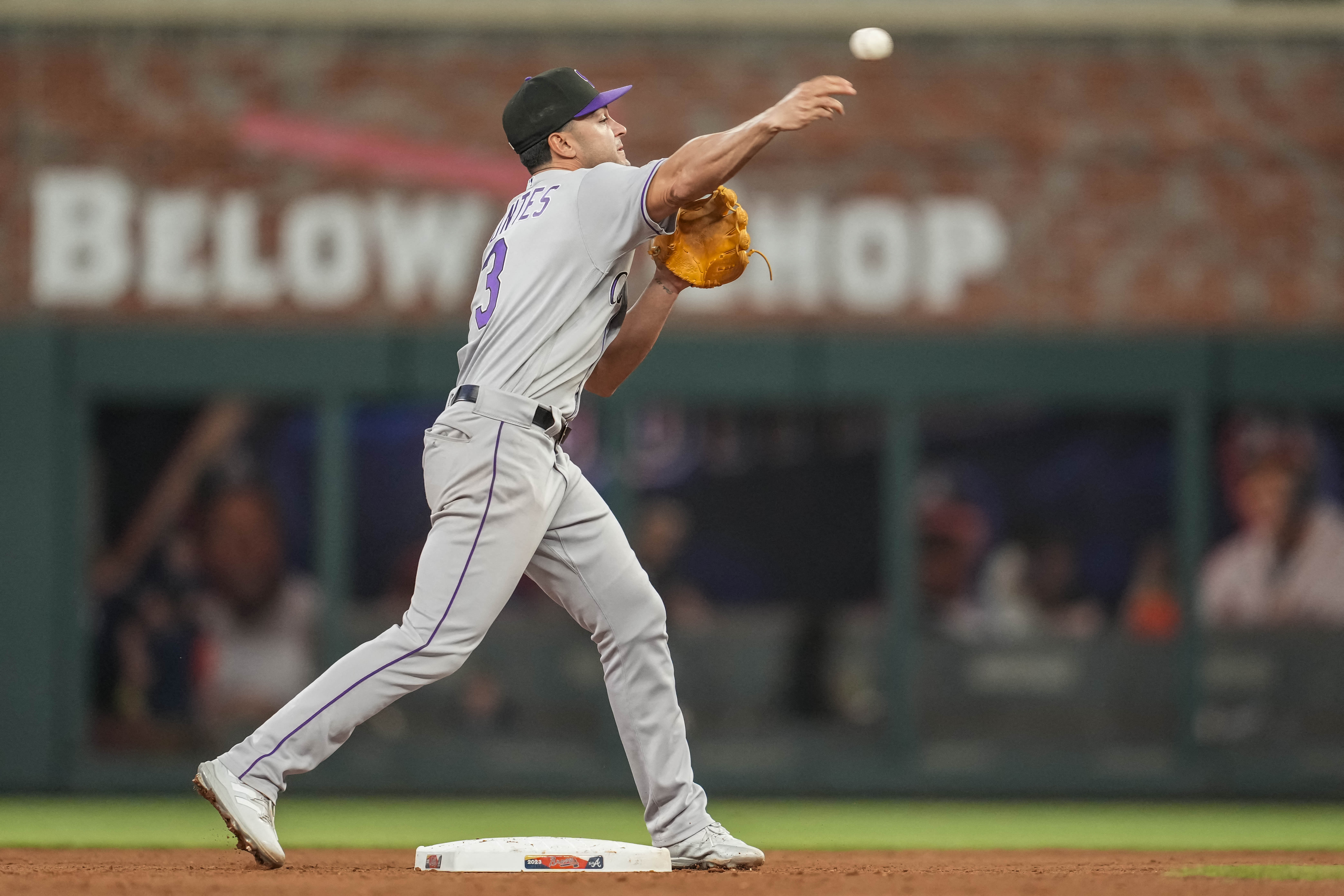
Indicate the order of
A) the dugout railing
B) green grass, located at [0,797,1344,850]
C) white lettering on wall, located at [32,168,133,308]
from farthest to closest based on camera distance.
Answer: white lettering on wall, located at [32,168,133,308] → the dugout railing → green grass, located at [0,797,1344,850]

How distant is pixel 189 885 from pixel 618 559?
4.79ft

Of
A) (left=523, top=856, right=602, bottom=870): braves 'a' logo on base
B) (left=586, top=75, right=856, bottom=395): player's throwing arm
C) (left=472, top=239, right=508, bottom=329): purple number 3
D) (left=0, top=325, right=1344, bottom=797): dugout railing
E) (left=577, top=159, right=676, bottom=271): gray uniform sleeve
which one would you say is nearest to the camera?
(left=586, top=75, right=856, bottom=395): player's throwing arm

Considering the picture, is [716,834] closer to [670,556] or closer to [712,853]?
[712,853]

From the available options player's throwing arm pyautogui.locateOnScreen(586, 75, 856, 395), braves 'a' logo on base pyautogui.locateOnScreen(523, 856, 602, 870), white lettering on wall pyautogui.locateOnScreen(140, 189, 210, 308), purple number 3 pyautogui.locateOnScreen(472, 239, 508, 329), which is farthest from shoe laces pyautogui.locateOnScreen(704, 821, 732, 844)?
white lettering on wall pyautogui.locateOnScreen(140, 189, 210, 308)

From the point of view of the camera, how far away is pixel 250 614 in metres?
10.6

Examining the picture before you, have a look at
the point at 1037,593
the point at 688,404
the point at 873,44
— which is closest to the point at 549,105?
the point at 873,44

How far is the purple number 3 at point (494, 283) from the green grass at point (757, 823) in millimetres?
2933

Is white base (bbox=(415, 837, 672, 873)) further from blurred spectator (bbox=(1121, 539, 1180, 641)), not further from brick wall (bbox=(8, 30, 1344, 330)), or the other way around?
blurred spectator (bbox=(1121, 539, 1180, 641))

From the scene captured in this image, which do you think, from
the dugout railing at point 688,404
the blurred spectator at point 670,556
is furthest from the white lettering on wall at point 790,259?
the blurred spectator at point 670,556

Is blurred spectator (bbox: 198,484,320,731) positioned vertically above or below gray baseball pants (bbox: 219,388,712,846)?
below

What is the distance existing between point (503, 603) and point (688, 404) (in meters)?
5.82

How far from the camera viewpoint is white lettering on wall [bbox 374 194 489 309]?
417 inches

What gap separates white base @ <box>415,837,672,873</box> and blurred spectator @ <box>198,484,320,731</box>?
553 cm

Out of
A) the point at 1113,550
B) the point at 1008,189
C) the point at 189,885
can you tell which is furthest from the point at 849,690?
the point at 189,885
